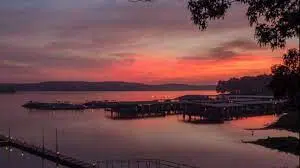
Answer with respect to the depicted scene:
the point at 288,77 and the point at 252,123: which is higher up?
the point at 288,77

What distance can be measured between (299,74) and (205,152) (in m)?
44.1

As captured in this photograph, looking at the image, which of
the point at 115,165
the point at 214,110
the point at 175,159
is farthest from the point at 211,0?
the point at 214,110

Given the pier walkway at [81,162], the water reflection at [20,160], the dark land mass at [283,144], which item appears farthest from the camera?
the dark land mass at [283,144]

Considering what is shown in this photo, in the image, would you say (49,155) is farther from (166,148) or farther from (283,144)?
(283,144)

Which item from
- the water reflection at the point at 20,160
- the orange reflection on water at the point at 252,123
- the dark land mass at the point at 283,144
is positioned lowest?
the water reflection at the point at 20,160

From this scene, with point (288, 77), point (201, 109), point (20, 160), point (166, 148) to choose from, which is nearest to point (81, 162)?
point (20, 160)

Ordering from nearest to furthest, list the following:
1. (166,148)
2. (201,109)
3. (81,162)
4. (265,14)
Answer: (265,14) → (81,162) → (166,148) → (201,109)

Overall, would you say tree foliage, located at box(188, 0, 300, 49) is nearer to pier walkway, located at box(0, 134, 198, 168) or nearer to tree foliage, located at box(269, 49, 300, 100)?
tree foliage, located at box(269, 49, 300, 100)

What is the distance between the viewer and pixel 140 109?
438ft

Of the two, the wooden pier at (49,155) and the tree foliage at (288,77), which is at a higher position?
the tree foliage at (288,77)

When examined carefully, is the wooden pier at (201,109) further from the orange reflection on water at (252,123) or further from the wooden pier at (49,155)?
the wooden pier at (49,155)

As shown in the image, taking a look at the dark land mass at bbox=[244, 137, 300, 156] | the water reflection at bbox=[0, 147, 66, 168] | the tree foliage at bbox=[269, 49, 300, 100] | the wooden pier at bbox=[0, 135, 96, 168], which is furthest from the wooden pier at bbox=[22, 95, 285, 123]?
the tree foliage at bbox=[269, 49, 300, 100]

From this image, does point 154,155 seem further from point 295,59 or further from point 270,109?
point 270,109

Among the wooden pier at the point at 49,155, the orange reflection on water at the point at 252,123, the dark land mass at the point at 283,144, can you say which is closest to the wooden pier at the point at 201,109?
the orange reflection on water at the point at 252,123
